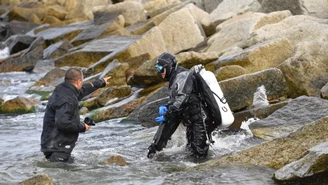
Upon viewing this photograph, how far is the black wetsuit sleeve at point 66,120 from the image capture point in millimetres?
9945

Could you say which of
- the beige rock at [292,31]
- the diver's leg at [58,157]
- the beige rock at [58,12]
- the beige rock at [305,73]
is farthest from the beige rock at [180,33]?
the beige rock at [58,12]

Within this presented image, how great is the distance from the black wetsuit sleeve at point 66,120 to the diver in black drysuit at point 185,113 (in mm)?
1238

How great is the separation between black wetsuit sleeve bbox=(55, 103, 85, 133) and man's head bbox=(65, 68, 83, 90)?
373 mm

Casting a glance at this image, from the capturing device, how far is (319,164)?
784 centimetres

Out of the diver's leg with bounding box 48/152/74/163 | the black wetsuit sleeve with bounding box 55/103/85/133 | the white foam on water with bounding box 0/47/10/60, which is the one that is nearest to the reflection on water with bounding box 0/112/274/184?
the diver's leg with bounding box 48/152/74/163

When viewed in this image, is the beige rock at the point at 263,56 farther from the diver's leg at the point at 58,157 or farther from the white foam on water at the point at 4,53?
the white foam on water at the point at 4,53

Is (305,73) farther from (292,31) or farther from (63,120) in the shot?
(63,120)

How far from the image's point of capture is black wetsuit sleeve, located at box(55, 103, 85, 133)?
32.6ft

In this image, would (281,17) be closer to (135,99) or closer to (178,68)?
(135,99)

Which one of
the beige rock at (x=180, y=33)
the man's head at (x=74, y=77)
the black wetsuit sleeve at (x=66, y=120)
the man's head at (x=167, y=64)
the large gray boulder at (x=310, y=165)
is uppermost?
the man's head at (x=74, y=77)

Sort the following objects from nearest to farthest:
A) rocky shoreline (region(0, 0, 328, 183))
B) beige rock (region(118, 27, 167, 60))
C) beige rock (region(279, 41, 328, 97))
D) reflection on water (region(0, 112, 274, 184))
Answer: reflection on water (region(0, 112, 274, 184))
rocky shoreline (region(0, 0, 328, 183))
beige rock (region(279, 41, 328, 97))
beige rock (region(118, 27, 167, 60))

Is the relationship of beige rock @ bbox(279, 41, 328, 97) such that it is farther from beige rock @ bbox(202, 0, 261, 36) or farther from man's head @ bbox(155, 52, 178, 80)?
beige rock @ bbox(202, 0, 261, 36)

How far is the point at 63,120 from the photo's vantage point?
392 inches

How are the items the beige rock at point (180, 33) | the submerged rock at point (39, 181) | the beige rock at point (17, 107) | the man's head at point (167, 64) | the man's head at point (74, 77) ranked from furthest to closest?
1. the beige rock at point (180, 33)
2. the beige rock at point (17, 107)
3. the man's head at point (167, 64)
4. the man's head at point (74, 77)
5. the submerged rock at point (39, 181)
